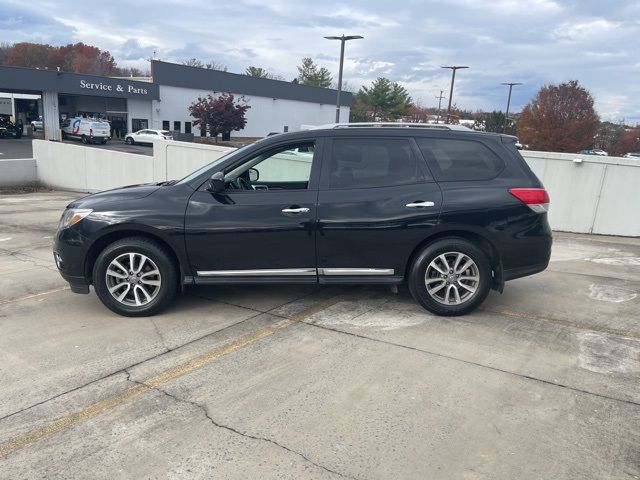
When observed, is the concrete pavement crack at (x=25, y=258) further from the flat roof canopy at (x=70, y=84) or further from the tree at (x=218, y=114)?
the tree at (x=218, y=114)

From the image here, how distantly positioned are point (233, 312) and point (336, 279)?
3.49 ft

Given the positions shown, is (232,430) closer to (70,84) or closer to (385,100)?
(70,84)

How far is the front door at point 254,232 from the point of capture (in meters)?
4.68

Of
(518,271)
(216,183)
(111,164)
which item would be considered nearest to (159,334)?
(216,183)

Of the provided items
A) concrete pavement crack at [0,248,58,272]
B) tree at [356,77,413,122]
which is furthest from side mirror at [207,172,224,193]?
tree at [356,77,413,122]

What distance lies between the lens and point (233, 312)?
16.3 ft

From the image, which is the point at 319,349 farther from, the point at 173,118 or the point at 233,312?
the point at 173,118

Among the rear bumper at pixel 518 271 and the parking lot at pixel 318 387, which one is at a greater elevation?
the rear bumper at pixel 518 271

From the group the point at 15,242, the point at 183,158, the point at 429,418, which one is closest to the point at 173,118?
the point at 183,158

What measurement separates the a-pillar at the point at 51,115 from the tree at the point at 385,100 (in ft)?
141

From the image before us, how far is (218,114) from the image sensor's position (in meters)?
48.7

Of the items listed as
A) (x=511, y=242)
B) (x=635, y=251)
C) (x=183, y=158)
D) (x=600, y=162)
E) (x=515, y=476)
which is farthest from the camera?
(x=183, y=158)

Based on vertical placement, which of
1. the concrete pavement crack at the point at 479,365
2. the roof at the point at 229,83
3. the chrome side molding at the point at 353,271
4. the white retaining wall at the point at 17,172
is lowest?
the white retaining wall at the point at 17,172

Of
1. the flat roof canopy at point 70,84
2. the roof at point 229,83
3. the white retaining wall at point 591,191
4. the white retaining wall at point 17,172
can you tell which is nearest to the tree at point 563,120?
the roof at point 229,83
